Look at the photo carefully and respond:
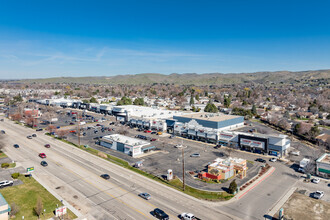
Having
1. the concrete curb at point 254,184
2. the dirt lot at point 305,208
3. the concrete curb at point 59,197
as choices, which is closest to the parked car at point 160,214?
the concrete curb at point 59,197

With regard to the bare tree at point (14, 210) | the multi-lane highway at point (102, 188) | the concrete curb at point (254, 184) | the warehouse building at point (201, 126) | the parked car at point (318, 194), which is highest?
the warehouse building at point (201, 126)

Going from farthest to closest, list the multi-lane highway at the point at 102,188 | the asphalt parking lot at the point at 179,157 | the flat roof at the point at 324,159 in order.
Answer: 1. the flat roof at the point at 324,159
2. the asphalt parking lot at the point at 179,157
3. the multi-lane highway at the point at 102,188

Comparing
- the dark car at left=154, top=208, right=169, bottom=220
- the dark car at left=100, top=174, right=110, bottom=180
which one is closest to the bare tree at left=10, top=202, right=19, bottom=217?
the dark car at left=100, top=174, right=110, bottom=180

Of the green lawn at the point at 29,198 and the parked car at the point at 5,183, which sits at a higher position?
the parked car at the point at 5,183

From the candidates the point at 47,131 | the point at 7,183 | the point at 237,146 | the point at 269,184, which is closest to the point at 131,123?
the point at 47,131

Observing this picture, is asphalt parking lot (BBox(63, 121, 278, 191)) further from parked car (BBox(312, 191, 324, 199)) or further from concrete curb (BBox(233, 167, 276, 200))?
parked car (BBox(312, 191, 324, 199))

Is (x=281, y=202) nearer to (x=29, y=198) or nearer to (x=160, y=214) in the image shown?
(x=160, y=214)

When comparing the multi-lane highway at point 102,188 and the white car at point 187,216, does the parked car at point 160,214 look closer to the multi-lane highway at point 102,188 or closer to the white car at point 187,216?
the multi-lane highway at point 102,188
